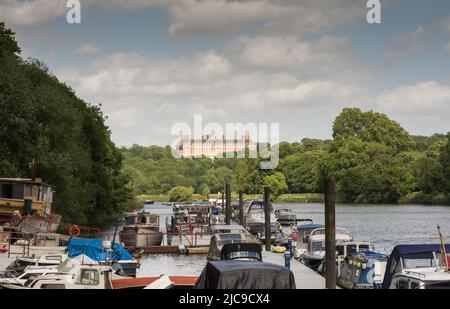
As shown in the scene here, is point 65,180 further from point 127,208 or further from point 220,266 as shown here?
point 127,208

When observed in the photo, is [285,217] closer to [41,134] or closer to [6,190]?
[41,134]

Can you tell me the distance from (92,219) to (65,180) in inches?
1232

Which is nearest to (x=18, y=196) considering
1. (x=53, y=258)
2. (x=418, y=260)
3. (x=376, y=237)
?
(x=53, y=258)

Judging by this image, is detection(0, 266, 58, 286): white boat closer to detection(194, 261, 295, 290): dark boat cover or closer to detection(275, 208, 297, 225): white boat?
detection(194, 261, 295, 290): dark boat cover

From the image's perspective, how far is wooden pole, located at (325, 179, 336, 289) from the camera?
127ft

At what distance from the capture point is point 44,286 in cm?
3195

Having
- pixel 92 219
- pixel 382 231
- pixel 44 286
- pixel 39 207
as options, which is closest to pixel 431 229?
pixel 382 231

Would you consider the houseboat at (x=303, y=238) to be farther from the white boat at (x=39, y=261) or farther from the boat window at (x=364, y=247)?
the white boat at (x=39, y=261)

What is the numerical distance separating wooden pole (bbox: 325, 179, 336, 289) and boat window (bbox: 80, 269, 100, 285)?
10.5m

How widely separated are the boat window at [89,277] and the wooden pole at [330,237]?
10.5 metres

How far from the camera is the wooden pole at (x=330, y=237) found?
38666 millimetres

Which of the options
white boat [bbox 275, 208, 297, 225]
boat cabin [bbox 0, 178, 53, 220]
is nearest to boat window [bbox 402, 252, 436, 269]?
boat cabin [bbox 0, 178, 53, 220]

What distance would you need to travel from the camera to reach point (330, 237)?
40188 millimetres

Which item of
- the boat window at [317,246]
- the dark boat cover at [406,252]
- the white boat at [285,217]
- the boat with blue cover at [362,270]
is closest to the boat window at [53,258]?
the boat with blue cover at [362,270]
